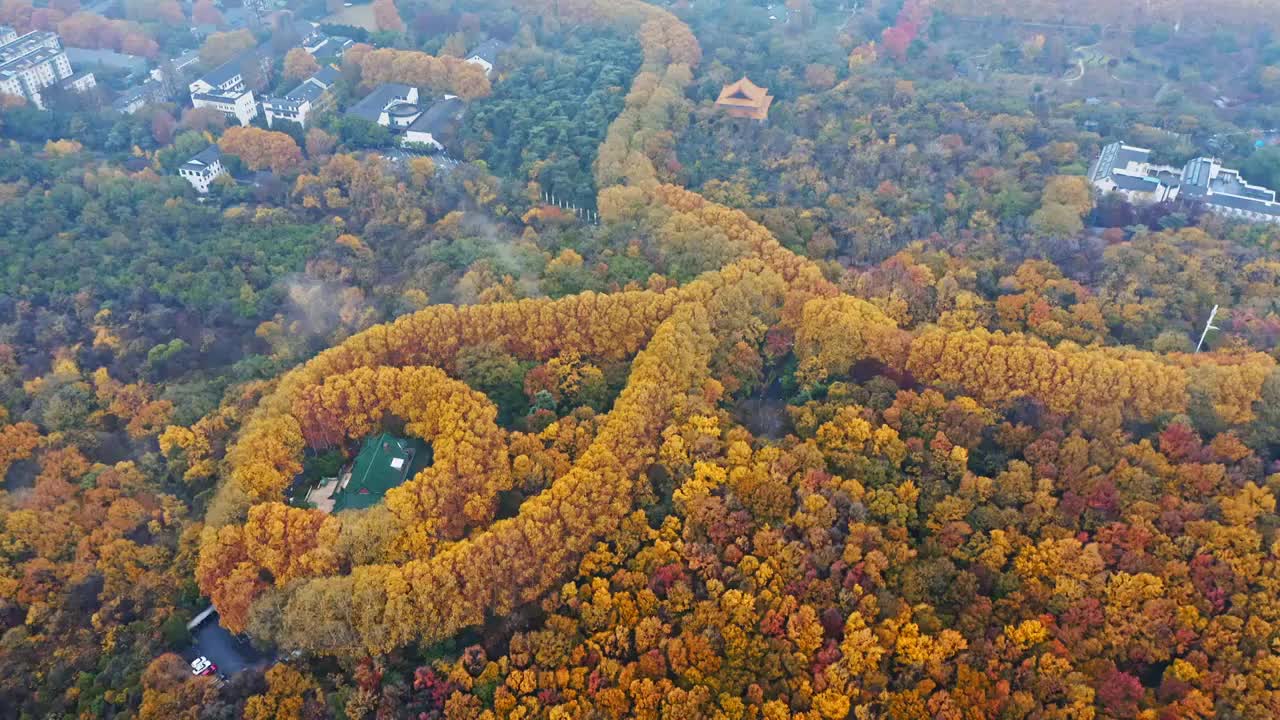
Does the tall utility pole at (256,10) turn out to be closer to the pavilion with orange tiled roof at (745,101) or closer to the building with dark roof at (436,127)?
the building with dark roof at (436,127)

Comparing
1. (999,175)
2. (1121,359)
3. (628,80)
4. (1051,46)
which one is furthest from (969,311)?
(1051,46)

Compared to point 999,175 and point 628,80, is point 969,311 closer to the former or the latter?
point 999,175

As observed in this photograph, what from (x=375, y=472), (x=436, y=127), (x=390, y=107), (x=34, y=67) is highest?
(x=34, y=67)

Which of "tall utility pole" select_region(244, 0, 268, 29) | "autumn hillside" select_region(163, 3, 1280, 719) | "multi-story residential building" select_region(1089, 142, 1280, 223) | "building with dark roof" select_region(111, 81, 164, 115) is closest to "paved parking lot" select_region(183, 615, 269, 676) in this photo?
"autumn hillside" select_region(163, 3, 1280, 719)

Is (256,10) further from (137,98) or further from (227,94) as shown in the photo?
(227,94)

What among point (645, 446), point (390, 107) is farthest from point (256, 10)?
point (645, 446)

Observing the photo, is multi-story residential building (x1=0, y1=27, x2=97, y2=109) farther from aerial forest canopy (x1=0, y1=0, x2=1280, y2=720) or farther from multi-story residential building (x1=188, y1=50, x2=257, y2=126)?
aerial forest canopy (x1=0, y1=0, x2=1280, y2=720)
